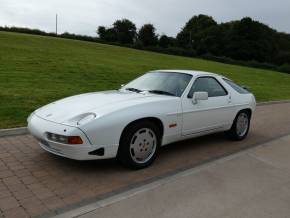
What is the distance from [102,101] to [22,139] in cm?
188

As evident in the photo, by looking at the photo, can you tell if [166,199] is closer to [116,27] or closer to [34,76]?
[34,76]

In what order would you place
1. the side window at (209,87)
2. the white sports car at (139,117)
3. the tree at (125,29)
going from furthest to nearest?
the tree at (125,29) → the side window at (209,87) → the white sports car at (139,117)

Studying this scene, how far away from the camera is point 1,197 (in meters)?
3.80

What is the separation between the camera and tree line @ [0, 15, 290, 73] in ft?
218

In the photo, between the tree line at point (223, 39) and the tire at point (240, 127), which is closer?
the tire at point (240, 127)

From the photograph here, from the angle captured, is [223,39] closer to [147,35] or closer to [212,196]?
[147,35]

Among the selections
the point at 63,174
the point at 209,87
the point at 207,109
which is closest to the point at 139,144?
the point at 63,174

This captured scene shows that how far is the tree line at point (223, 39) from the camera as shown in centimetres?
6631

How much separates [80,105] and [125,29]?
71.9 metres

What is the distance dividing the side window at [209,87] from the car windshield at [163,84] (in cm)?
16

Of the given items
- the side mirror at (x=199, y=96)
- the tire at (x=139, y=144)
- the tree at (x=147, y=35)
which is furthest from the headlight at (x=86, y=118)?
the tree at (x=147, y=35)

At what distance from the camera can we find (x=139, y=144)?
190 inches

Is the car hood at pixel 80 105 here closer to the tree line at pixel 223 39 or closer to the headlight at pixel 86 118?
the headlight at pixel 86 118

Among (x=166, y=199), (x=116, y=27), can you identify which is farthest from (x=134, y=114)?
(x=116, y=27)
